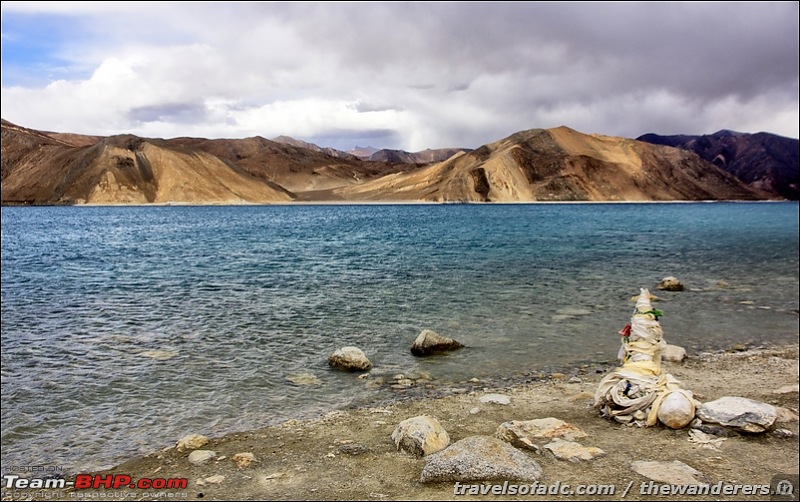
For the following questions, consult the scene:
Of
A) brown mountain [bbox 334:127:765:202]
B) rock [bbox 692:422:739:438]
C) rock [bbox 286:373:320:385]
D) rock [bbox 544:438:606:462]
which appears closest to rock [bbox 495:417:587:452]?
rock [bbox 544:438:606:462]

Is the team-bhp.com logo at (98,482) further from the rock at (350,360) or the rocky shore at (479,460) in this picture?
the rock at (350,360)

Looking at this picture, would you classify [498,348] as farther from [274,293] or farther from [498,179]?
[498,179]

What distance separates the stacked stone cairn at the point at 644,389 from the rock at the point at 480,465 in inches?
100

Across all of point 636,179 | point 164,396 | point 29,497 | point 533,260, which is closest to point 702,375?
point 164,396

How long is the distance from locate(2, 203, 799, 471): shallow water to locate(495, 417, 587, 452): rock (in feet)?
10.8

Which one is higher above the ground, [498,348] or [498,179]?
[498,179]

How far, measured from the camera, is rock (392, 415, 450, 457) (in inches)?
282

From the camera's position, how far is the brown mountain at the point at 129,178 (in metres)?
142

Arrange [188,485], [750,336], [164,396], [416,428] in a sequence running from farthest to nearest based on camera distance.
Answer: [750,336], [164,396], [416,428], [188,485]

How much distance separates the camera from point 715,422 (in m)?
7.70

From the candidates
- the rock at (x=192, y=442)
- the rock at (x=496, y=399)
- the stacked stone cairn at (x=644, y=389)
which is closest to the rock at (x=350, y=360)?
the rock at (x=496, y=399)

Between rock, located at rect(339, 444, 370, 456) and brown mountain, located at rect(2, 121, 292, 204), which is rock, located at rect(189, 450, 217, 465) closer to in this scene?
rock, located at rect(339, 444, 370, 456)

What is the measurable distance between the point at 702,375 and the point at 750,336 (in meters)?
5.48

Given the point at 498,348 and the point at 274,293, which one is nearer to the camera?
the point at 498,348
